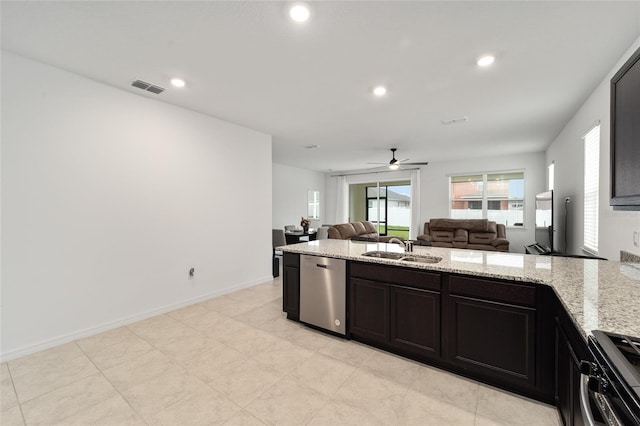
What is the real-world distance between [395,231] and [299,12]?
808 centimetres

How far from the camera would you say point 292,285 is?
121 inches

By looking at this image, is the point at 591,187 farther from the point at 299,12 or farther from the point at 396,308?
the point at 299,12

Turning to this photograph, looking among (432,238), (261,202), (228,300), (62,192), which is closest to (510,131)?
(432,238)

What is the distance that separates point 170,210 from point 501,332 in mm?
3676

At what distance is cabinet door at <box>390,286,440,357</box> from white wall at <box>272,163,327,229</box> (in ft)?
19.1

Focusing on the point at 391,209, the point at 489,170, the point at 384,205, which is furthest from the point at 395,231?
the point at 489,170

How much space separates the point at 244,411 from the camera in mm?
1735

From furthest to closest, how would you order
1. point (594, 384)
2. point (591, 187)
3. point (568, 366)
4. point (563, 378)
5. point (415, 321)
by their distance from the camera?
point (591, 187)
point (415, 321)
point (563, 378)
point (568, 366)
point (594, 384)

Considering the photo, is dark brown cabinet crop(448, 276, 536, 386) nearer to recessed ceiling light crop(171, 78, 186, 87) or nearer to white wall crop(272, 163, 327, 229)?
recessed ceiling light crop(171, 78, 186, 87)

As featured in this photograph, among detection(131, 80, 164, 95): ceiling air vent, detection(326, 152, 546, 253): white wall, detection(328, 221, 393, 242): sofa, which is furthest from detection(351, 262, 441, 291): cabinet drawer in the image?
detection(326, 152, 546, 253): white wall

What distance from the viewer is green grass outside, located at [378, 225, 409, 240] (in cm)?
894

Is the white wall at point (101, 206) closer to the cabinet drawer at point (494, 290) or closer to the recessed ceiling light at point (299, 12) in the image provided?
the recessed ceiling light at point (299, 12)

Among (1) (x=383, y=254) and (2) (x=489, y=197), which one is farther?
(2) (x=489, y=197)

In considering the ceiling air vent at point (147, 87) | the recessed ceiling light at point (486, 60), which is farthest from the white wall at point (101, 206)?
the recessed ceiling light at point (486, 60)
